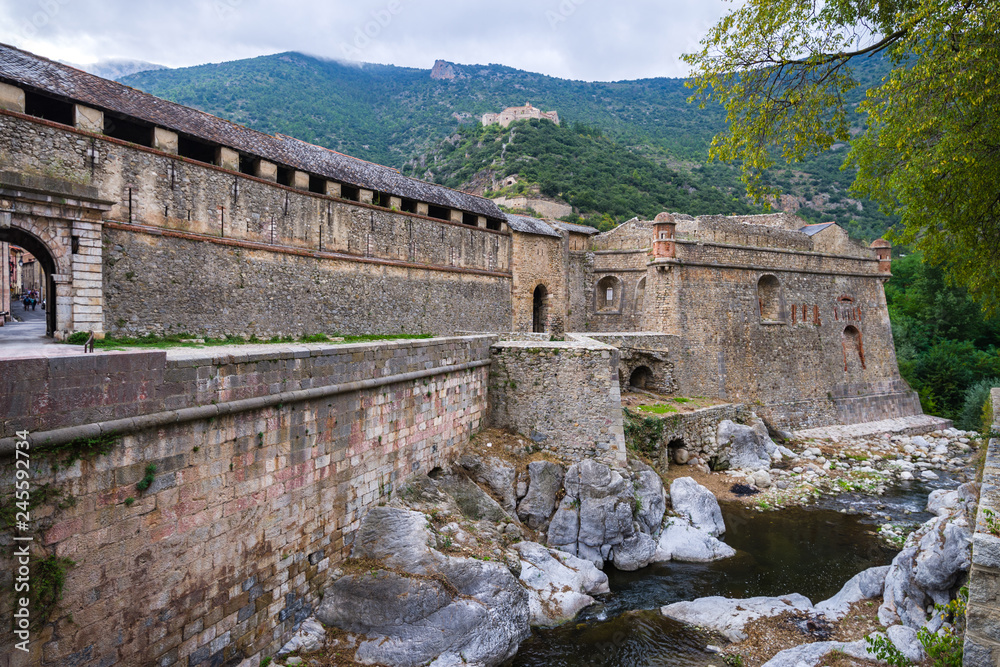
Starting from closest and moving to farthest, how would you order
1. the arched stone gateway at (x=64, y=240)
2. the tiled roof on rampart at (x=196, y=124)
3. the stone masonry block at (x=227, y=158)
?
1. the arched stone gateway at (x=64, y=240)
2. the tiled roof on rampart at (x=196, y=124)
3. the stone masonry block at (x=227, y=158)

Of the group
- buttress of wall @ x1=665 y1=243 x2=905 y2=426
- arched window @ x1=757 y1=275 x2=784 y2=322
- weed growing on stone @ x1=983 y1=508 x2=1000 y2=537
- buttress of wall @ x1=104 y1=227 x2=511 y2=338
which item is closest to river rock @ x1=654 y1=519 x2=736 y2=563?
weed growing on stone @ x1=983 y1=508 x2=1000 y2=537

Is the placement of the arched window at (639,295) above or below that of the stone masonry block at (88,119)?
below

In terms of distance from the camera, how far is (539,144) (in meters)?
42.2

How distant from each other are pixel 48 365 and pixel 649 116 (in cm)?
7774

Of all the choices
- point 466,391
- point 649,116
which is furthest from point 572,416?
point 649,116

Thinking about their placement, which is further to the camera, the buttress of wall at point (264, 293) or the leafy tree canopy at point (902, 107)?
the buttress of wall at point (264, 293)

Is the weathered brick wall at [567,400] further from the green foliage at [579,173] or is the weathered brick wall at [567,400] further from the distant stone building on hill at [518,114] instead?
the distant stone building on hill at [518,114]

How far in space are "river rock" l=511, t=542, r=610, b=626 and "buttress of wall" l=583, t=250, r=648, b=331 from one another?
13915 millimetres

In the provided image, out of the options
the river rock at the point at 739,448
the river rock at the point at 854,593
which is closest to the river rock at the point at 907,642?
the river rock at the point at 854,593

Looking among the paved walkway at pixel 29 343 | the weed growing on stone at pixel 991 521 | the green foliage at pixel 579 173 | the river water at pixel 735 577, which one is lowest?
the river water at pixel 735 577

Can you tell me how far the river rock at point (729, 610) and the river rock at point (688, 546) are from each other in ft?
5.33

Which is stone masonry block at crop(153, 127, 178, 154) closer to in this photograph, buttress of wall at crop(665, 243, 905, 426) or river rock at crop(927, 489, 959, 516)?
buttress of wall at crop(665, 243, 905, 426)

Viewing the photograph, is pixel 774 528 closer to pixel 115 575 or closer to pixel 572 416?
pixel 572 416

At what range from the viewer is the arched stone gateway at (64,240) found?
24.5ft
